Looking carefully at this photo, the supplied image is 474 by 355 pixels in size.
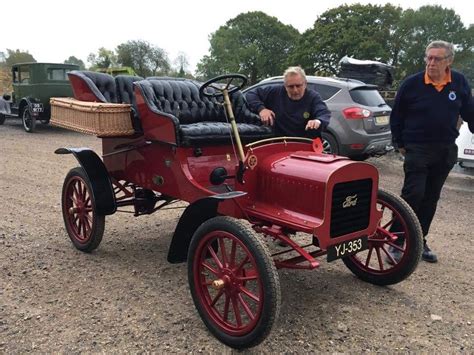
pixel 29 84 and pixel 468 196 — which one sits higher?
pixel 29 84

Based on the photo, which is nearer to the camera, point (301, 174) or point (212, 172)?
point (301, 174)

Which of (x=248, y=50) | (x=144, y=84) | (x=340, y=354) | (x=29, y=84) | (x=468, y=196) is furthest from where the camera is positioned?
(x=248, y=50)

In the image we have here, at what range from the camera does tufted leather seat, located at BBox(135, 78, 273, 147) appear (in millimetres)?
3281

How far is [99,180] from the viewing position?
3887 mm

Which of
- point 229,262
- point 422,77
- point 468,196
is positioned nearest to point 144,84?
point 229,262

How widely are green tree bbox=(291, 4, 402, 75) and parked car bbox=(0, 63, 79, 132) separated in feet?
91.5

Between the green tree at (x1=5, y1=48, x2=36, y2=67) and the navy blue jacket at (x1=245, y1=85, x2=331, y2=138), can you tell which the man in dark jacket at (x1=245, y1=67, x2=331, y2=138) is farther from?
the green tree at (x1=5, y1=48, x2=36, y2=67)

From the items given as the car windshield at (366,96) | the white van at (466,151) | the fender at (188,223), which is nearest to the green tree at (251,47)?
the car windshield at (366,96)

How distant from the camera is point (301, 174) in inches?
111

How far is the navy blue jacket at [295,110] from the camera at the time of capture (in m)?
3.68

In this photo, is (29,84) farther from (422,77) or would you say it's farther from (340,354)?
(340,354)

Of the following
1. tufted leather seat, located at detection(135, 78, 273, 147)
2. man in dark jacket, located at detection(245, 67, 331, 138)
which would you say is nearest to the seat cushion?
tufted leather seat, located at detection(135, 78, 273, 147)

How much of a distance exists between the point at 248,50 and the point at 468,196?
44.0m

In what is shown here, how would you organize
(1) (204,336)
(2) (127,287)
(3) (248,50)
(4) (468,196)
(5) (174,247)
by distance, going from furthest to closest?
1. (3) (248,50)
2. (4) (468,196)
3. (2) (127,287)
4. (5) (174,247)
5. (1) (204,336)
